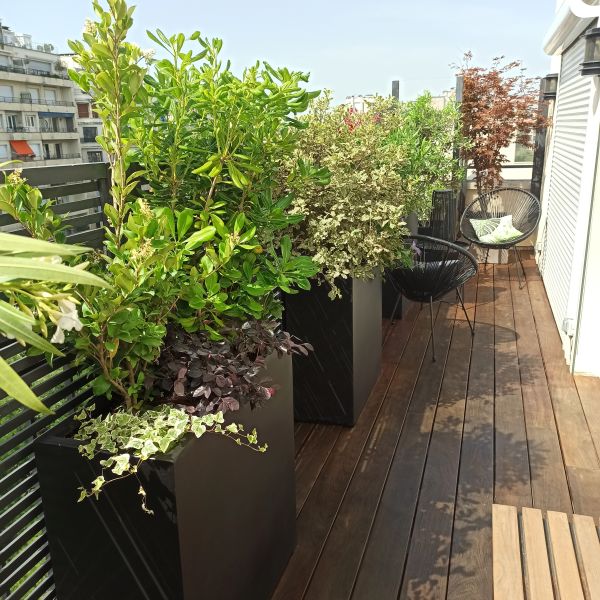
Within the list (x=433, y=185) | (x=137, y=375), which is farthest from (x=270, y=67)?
(x=433, y=185)

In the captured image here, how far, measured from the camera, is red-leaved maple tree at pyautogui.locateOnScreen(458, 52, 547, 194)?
695 centimetres

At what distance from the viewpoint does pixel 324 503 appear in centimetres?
246

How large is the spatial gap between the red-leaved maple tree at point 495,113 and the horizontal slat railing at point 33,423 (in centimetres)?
603

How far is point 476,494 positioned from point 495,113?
18.6 ft

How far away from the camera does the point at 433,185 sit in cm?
549

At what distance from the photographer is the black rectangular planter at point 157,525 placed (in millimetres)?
1344

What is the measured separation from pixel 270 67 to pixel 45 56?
17.0 metres

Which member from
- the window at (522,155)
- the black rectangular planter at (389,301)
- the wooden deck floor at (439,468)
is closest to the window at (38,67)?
the window at (522,155)

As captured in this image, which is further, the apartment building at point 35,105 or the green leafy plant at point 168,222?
the apartment building at point 35,105

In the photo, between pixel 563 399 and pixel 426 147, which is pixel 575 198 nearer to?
pixel 426 147

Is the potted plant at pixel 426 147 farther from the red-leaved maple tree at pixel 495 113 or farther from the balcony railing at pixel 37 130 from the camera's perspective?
the balcony railing at pixel 37 130

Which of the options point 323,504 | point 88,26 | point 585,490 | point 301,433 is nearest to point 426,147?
point 301,433

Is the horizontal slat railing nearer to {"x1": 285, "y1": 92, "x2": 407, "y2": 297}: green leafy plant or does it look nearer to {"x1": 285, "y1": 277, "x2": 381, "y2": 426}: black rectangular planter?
{"x1": 285, "y1": 92, "x2": 407, "y2": 297}: green leafy plant

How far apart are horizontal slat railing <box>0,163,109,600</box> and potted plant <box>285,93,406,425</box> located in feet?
3.98
